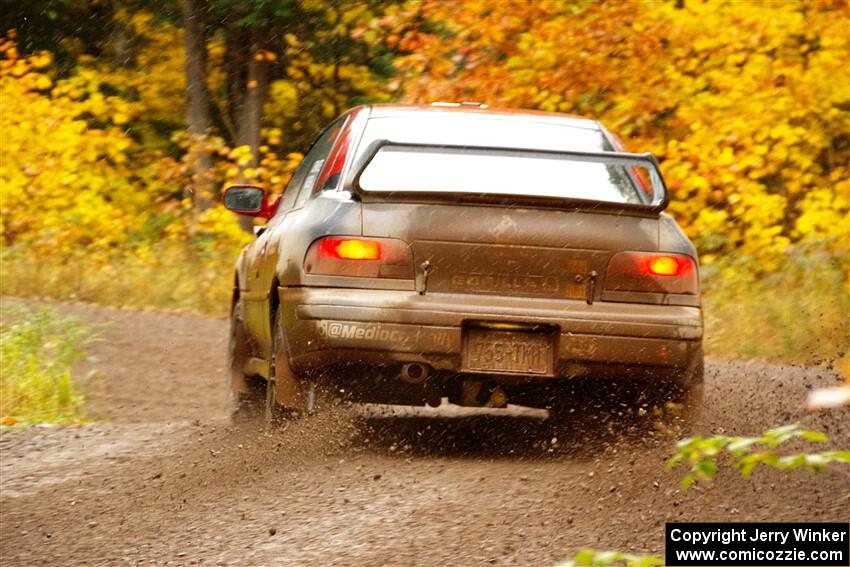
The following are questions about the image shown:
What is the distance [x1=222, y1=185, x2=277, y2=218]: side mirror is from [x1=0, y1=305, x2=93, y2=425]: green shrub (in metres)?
2.17

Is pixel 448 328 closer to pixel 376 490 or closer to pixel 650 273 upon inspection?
pixel 376 490

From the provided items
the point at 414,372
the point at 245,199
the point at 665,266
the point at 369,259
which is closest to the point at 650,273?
the point at 665,266

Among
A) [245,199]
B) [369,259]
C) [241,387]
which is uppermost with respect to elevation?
[245,199]

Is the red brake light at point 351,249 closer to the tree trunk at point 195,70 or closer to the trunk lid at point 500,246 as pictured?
the trunk lid at point 500,246

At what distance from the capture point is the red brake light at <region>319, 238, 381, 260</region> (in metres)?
6.76

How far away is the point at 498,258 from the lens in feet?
22.3

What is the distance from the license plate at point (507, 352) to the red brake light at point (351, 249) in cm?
54

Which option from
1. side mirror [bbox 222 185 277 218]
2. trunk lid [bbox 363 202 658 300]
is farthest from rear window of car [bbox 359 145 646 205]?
side mirror [bbox 222 185 277 218]

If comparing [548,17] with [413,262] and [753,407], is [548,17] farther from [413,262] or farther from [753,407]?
[413,262]

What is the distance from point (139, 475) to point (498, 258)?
6.78ft

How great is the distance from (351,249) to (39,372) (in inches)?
204
